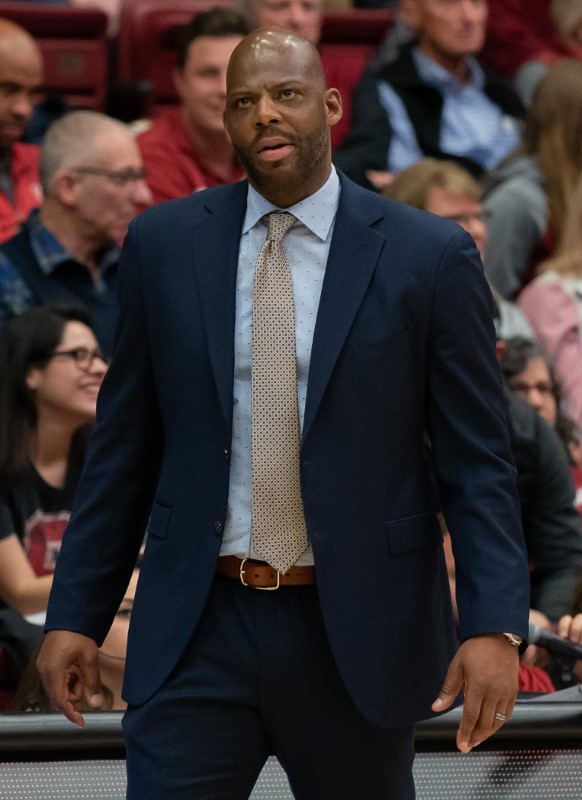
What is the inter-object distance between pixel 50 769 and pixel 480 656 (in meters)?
0.88

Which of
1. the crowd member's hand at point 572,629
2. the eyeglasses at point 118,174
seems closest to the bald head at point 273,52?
the crowd member's hand at point 572,629

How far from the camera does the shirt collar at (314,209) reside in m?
1.87

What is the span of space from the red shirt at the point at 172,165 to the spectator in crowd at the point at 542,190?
0.88 m

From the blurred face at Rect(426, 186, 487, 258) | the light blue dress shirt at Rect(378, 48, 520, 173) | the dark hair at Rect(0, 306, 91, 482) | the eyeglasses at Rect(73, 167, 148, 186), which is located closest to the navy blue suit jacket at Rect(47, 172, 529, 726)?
the dark hair at Rect(0, 306, 91, 482)

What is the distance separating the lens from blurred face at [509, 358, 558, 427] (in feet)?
13.5

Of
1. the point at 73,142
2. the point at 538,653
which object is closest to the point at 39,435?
the point at 73,142

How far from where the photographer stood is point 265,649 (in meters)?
1.80

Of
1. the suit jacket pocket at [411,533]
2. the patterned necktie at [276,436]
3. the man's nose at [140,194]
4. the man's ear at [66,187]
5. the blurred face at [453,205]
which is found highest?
the patterned necktie at [276,436]

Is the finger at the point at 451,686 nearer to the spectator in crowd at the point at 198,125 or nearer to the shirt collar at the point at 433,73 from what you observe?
the spectator in crowd at the point at 198,125

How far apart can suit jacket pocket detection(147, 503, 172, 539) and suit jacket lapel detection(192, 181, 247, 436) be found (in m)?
0.15

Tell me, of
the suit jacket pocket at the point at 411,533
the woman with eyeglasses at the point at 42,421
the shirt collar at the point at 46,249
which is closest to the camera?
the suit jacket pocket at the point at 411,533

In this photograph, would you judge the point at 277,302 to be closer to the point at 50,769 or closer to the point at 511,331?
the point at 50,769

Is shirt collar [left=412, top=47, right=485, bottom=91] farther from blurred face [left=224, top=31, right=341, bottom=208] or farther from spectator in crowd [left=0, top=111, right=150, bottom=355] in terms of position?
blurred face [left=224, top=31, right=341, bottom=208]

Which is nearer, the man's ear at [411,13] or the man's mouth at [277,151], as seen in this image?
the man's mouth at [277,151]
